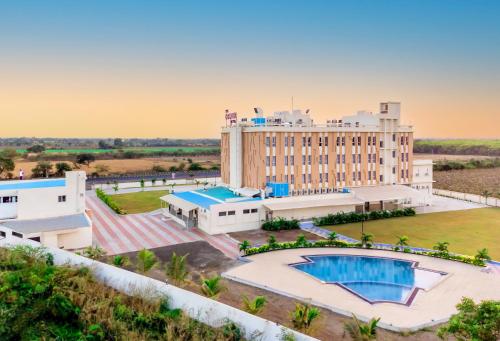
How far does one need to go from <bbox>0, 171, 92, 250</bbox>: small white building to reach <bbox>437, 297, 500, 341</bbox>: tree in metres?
24.8

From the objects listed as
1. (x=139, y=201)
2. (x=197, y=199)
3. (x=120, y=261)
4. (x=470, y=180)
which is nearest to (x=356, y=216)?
(x=197, y=199)

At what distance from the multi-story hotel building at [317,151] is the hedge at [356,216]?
4.59 meters

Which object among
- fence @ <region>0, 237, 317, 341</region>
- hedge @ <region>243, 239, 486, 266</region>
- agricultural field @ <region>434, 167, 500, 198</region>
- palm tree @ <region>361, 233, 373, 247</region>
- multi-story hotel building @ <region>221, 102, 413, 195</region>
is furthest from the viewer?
agricultural field @ <region>434, 167, 500, 198</region>

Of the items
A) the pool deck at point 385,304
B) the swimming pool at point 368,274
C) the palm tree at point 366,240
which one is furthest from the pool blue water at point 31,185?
the palm tree at point 366,240

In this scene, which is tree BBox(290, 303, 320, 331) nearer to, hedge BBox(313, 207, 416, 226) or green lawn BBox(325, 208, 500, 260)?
green lawn BBox(325, 208, 500, 260)

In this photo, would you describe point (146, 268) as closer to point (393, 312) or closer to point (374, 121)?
point (393, 312)

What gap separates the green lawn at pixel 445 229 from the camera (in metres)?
32.0

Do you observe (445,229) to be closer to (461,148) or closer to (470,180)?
(470,180)

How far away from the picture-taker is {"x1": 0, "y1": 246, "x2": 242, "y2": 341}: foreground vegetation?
15.1 meters

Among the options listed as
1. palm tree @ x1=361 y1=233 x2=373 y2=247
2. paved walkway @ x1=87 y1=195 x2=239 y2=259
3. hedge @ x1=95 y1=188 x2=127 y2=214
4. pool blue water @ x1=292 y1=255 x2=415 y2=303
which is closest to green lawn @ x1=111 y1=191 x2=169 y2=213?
hedge @ x1=95 y1=188 x2=127 y2=214

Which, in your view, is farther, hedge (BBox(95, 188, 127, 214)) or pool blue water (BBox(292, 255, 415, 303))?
hedge (BBox(95, 188, 127, 214))

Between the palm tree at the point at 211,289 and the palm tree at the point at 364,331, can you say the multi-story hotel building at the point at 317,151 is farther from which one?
the palm tree at the point at 364,331

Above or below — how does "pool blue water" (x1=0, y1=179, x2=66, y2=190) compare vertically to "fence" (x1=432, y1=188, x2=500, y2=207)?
A: above

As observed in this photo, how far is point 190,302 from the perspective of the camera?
654 inches
